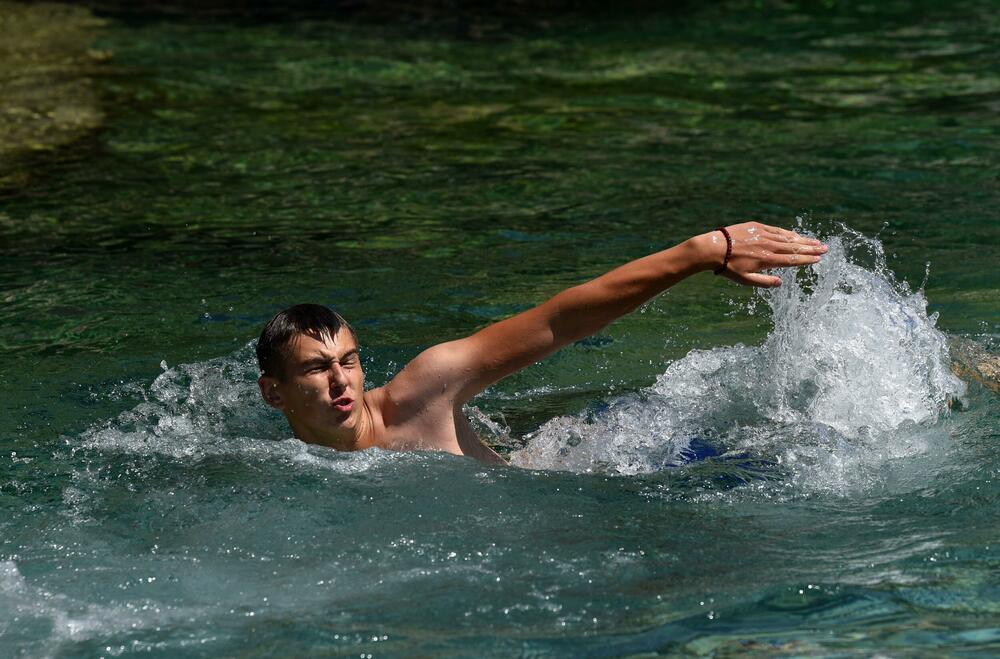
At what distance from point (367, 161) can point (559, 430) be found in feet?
16.7

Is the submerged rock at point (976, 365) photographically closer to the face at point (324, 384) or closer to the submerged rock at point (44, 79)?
the face at point (324, 384)

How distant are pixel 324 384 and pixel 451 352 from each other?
477 millimetres

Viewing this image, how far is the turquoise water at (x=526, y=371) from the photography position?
409 cm

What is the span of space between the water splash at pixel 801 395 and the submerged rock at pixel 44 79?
6.14 metres

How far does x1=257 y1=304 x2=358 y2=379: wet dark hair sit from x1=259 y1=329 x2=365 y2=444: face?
0.07 ft

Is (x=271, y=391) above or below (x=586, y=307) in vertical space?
below

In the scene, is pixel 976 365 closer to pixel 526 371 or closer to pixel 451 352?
pixel 526 371

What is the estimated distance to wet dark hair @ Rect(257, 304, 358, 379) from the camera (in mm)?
4938

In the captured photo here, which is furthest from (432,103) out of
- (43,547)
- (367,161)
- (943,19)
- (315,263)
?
(43,547)

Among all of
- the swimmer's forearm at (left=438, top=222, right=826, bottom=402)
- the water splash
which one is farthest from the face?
the water splash

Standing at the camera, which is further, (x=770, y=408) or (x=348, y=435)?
(x=770, y=408)

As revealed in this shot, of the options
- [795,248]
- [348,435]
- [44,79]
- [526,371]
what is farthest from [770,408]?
[44,79]

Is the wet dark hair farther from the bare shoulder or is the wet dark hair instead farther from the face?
the bare shoulder

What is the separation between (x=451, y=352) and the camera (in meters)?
5.02
